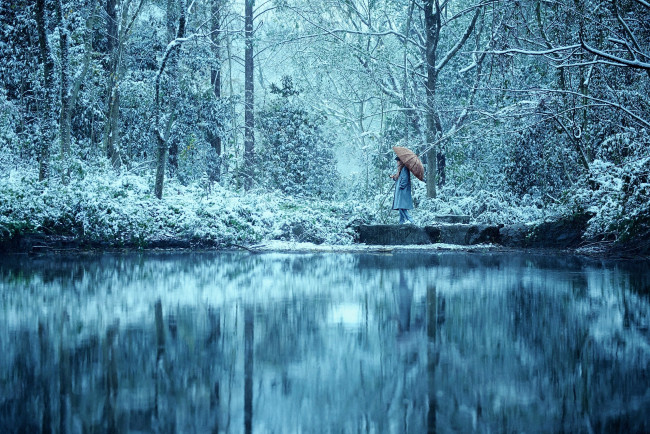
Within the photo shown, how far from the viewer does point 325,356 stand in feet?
14.1

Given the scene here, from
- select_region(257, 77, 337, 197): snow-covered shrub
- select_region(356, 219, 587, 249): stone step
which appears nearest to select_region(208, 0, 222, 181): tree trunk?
select_region(257, 77, 337, 197): snow-covered shrub

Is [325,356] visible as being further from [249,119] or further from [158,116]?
[249,119]

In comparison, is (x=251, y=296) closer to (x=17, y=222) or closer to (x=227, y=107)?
(x=17, y=222)

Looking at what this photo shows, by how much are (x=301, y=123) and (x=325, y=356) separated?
99.6 feet

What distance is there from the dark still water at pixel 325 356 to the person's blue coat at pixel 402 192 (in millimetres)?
9254

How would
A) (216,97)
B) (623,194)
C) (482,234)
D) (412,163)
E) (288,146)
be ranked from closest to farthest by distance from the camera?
(623,194) → (482,234) → (412,163) → (216,97) → (288,146)

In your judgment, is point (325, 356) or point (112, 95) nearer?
point (325, 356)

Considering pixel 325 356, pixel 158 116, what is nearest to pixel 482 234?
pixel 158 116

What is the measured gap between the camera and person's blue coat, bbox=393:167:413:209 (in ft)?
59.1

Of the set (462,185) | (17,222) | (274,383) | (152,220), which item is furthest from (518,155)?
(274,383)

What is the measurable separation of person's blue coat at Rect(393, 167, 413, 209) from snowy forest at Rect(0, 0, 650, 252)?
1425 mm

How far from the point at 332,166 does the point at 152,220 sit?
24.1 meters

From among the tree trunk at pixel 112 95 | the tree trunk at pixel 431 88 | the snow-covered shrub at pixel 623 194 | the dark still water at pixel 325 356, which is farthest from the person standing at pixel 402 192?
the tree trunk at pixel 112 95

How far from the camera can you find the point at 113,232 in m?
15.4
